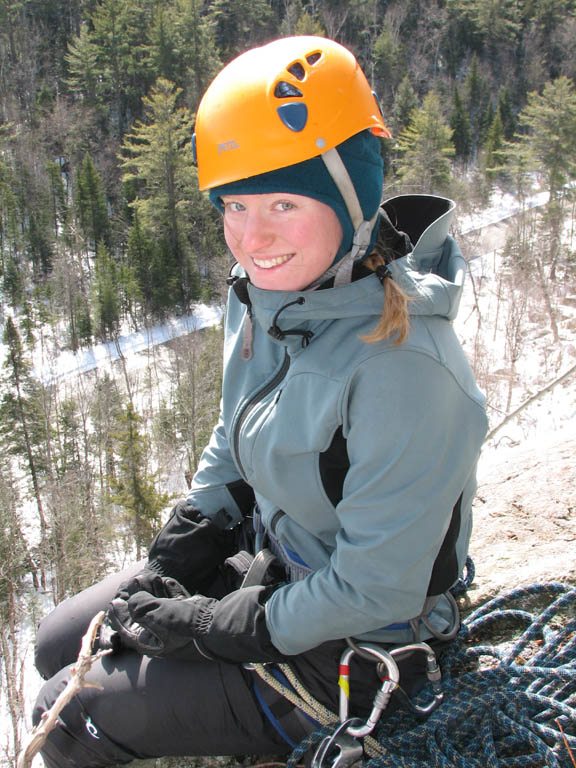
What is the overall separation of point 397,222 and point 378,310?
66 centimetres

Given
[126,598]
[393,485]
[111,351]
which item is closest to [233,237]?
[393,485]

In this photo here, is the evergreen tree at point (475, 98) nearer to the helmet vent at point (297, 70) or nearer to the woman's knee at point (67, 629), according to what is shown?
the helmet vent at point (297, 70)

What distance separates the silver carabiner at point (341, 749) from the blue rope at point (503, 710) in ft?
0.28

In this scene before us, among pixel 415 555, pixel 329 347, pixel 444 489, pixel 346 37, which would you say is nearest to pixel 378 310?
pixel 329 347

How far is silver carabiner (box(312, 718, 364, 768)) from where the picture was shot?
5.61 ft

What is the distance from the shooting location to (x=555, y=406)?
424 inches

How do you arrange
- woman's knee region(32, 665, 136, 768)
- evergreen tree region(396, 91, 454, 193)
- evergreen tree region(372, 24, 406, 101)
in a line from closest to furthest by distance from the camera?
woman's knee region(32, 665, 136, 768)
evergreen tree region(396, 91, 454, 193)
evergreen tree region(372, 24, 406, 101)

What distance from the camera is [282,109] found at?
5.61ft

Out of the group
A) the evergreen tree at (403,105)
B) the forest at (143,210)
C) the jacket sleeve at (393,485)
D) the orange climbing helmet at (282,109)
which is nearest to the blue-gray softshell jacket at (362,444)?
the jacket sleeve at (393,485)

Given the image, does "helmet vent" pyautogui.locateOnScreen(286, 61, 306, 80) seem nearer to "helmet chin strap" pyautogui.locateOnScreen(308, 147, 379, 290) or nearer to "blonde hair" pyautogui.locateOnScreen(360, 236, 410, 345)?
"helmet chin strap" pyautogui.locateOnScreen(308, 147, 379, 290)

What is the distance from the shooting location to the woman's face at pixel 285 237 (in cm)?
168

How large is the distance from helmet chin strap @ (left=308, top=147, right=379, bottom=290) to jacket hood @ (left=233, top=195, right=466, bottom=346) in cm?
8

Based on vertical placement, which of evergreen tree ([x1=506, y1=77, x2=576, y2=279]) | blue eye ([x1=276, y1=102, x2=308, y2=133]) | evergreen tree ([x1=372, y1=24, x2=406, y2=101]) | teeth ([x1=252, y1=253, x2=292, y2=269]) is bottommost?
teeth ([x1=252, y1=253, x2=292, y2=269])

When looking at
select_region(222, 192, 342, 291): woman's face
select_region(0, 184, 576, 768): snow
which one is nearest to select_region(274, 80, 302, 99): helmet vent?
select_region(222, 192, 342, 291): woman's face
